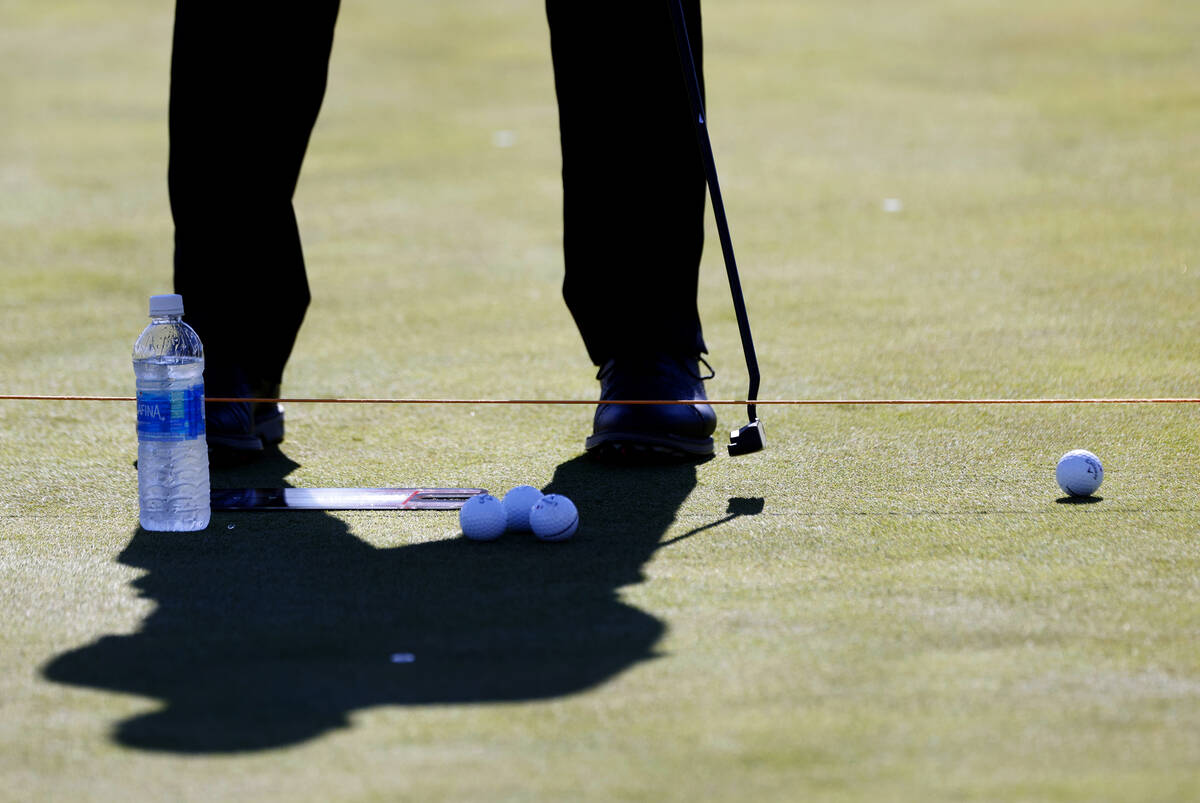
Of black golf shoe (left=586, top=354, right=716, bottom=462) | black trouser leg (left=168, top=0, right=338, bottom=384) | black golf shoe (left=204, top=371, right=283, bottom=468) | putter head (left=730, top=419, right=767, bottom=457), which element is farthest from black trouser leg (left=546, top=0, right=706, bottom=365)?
black golf shoe (left=204, top=371, right=283, bottom=468)

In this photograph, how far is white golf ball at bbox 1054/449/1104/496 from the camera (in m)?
2.27

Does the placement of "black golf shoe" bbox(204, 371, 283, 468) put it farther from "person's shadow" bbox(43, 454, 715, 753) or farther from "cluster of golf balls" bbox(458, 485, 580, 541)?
"cluster of golf balls" bbox(458, 485, 580, 541)

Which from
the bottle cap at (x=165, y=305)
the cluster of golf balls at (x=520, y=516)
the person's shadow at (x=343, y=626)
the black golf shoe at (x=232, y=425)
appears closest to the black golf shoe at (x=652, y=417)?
the person's shadow at (x=343, y=626)

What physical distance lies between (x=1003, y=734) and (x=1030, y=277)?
271 cm

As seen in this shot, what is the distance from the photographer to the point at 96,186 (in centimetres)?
545

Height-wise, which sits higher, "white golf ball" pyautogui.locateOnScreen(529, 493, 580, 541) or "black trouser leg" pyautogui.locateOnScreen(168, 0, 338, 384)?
"black trouser leg" pyautogui.locateOnScreen(168, 0, 338, 384)

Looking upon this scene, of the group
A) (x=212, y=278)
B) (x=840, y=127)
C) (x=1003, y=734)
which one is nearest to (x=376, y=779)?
(x=1003, y=734)

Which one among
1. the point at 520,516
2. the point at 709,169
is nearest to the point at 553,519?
the point at 520,516

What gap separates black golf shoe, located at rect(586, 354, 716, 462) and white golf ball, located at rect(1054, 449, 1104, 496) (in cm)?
62

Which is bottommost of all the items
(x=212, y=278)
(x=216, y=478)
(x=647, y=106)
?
(x=216, y=478)

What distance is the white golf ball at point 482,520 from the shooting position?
2.14 metres

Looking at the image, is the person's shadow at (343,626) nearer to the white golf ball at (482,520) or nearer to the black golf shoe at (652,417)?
the white golf ball at (482,520)

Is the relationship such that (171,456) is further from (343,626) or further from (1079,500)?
(1079,500)

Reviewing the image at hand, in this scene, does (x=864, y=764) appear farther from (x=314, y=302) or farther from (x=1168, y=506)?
(x=314, y=302)
